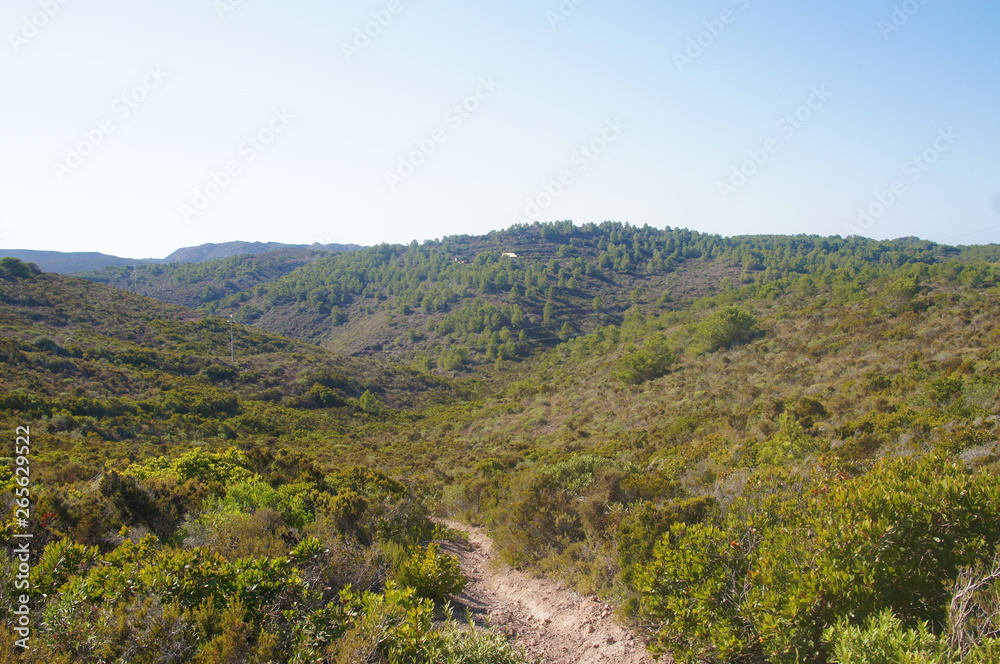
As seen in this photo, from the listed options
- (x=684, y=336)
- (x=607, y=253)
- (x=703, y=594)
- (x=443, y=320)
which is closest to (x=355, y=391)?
(x=684, y=336)

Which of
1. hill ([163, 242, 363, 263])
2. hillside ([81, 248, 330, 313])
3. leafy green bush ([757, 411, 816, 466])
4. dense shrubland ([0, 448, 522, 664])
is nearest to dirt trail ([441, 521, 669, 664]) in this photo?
dense shrubland ([0, 448, 522, 664])

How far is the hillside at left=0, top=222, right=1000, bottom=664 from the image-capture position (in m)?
3.22

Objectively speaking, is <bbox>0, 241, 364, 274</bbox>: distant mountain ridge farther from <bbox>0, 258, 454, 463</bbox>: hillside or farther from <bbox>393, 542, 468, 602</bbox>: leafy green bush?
<bbox>393, 542, 468, 602</bbox>: leafy green bush

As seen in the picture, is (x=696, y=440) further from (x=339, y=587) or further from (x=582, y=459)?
(x=339, y=587)

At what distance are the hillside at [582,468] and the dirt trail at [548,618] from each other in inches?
5.2

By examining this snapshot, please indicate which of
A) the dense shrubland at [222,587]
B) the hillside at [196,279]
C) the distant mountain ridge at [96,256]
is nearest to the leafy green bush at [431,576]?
the dense shrubland at [222,587]

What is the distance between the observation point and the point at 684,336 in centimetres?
2933

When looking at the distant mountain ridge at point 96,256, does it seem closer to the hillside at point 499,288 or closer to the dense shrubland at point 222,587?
the hillside at point 499,288

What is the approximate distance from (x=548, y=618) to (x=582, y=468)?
3433 mm

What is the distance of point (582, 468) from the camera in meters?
8.35

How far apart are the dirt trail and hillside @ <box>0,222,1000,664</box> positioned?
13 centimetres

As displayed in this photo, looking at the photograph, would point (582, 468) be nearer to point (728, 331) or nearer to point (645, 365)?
point (645, 365)

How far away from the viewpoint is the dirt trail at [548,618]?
4410 mm

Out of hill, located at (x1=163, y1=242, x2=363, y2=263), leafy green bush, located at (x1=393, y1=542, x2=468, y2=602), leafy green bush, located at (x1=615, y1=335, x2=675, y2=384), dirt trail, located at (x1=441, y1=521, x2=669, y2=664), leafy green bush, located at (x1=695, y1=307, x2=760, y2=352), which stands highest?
hill, located at (x1=163, y1=242, x2=363, y2=263)
